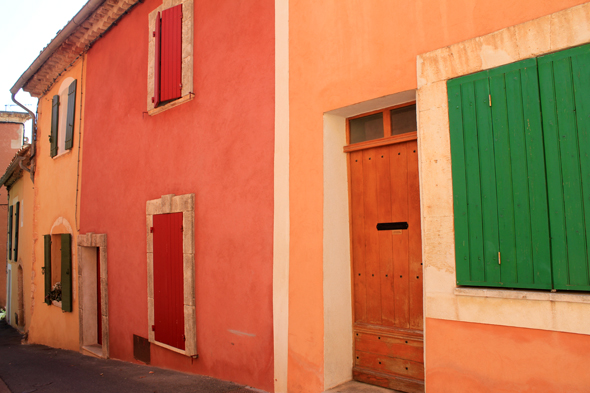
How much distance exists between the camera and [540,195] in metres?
2.99

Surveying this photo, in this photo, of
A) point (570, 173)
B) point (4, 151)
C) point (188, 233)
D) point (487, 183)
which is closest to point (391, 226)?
point (487, 183)

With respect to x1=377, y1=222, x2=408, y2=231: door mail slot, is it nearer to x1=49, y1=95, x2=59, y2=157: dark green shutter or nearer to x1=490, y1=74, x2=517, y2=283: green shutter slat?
x1=490, y1=74, x2=517, y2=283: green shutter slat

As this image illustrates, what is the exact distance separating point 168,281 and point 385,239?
3.60 m

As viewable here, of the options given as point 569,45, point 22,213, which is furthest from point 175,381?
point 22,213

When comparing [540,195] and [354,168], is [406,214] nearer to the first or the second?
[354,168]

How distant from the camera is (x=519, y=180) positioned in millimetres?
3082

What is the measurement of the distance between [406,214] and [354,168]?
74cm

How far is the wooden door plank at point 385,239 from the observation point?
4.15m

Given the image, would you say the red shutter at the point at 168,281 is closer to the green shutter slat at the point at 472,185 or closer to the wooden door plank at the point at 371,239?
the wooden door plank at the point at 371,239

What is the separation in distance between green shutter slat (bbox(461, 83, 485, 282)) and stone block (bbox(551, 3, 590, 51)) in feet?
1.98

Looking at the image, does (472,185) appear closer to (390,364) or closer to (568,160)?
(568,160)

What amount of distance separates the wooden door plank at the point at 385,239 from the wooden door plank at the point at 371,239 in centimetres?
4

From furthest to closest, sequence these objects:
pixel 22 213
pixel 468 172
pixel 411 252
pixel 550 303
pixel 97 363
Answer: pixel 22 213
pixel 97 363
pixel 411 252
pixel 468 172
pixel 550 303

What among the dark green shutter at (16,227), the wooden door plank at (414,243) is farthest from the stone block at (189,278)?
the dark green shutter at (16,227)
